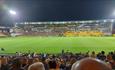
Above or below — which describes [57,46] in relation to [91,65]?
below

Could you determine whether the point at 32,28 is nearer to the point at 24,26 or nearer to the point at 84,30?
the point at 24,26

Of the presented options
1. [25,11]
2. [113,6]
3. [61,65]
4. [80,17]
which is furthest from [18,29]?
[61,65]

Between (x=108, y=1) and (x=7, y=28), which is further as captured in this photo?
(x=7, y=28)

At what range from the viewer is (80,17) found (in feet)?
150

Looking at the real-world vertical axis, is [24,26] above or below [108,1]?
below

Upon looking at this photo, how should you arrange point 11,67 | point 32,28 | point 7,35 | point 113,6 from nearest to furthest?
point 11,67 < point 113,6 < point 7,35 < point 32,28

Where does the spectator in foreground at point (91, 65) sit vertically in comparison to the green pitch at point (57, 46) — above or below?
above

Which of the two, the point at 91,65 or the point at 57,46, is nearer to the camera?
the point at 91,65

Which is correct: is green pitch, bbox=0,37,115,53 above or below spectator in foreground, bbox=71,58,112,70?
Answer: below

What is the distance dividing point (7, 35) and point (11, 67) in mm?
39753

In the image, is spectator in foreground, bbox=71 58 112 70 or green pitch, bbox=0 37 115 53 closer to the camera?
spectator in foreground, bbox=71 58 112 70

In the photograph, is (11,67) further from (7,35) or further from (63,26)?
(63,26)

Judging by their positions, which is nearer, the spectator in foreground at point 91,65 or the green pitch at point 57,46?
the spectator in foreground at point 91,65

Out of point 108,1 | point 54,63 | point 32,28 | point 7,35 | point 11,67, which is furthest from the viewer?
point 32,28
